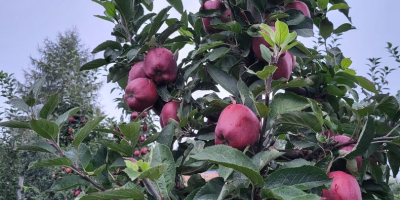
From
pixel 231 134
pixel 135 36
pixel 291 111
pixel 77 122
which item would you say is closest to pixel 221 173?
pixel 231 134

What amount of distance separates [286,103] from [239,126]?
13cm

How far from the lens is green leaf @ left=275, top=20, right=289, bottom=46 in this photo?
86cm

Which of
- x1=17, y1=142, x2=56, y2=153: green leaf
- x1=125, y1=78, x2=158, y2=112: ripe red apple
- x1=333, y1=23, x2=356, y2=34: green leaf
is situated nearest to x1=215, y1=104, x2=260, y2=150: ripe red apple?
x1=125, y1=78, x2=158, y2=112: ripe red apple

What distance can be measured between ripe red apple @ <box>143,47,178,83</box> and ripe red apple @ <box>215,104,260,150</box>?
32cm

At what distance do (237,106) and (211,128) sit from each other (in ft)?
0.55

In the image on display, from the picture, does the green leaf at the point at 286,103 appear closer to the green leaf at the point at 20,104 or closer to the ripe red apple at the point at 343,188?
the ripe red apple at the point at 343,188

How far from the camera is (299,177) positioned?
76cm

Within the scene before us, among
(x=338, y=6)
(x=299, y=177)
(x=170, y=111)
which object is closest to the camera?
(x=299, y=177)

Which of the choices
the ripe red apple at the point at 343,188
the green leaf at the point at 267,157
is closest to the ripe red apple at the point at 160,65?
the green leaf at the point at 267,157

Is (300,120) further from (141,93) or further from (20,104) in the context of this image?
(20,104)

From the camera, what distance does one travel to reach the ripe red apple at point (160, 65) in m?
1.14

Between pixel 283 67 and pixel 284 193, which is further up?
pixel 283 67

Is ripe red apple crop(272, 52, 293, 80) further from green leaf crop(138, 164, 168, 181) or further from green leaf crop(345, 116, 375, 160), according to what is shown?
green leaf crop(138, 164, 168, 181)

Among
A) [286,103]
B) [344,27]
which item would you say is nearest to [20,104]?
[286,103]
